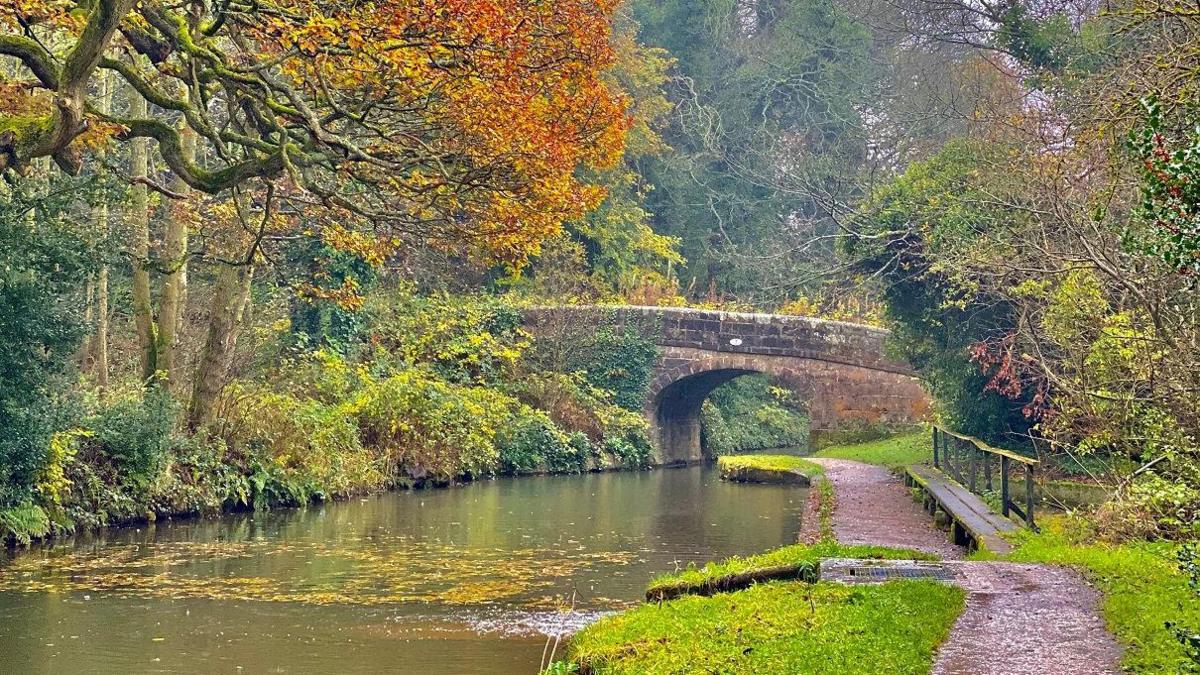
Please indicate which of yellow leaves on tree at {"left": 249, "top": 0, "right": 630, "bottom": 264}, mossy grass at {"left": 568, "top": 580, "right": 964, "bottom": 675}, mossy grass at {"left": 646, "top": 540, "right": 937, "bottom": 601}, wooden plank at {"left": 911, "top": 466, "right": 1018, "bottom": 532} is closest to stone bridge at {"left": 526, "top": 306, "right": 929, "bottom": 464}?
wooden plank at {"left": 911, "top": 466, "right": 1018, "bottom": 532}

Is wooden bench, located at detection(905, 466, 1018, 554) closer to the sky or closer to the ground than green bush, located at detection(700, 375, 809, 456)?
closer to the ground

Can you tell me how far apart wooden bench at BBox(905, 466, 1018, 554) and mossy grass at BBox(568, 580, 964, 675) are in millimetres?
3115

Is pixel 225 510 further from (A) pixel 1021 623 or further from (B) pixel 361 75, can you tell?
(A) pixel 1021 623

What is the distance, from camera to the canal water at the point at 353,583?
9523 mm

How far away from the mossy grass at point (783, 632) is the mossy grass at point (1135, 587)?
96 cm

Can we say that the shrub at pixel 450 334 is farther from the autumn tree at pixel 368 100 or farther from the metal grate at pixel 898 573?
the metal grate at pixel 898 573

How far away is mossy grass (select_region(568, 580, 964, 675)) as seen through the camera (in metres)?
6.97

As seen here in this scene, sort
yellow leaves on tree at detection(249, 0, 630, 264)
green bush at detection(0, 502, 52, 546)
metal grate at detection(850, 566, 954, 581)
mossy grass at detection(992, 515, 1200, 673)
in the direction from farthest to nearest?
green bush at detection(0, 502, 52, 546) < yellow leaves on tree at detection(249, 0, 630, 264) < metal grate at detection(850, 566, 954, 581) < mossy grass at detection(992, 515, 1200, 673)

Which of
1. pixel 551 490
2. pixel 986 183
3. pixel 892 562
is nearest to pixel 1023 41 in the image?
pixel 986 183

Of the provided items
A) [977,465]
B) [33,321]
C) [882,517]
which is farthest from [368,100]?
[977,465]

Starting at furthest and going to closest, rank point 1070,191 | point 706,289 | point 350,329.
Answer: point 706,289, point 350,329, point 1070,191

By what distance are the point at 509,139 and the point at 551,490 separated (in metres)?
11.2

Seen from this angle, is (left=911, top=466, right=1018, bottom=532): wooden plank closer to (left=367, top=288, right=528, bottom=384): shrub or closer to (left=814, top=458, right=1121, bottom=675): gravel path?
(left=814, top=458, right=1121, bottom=675): gravel path

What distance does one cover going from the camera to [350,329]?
1099 inches
